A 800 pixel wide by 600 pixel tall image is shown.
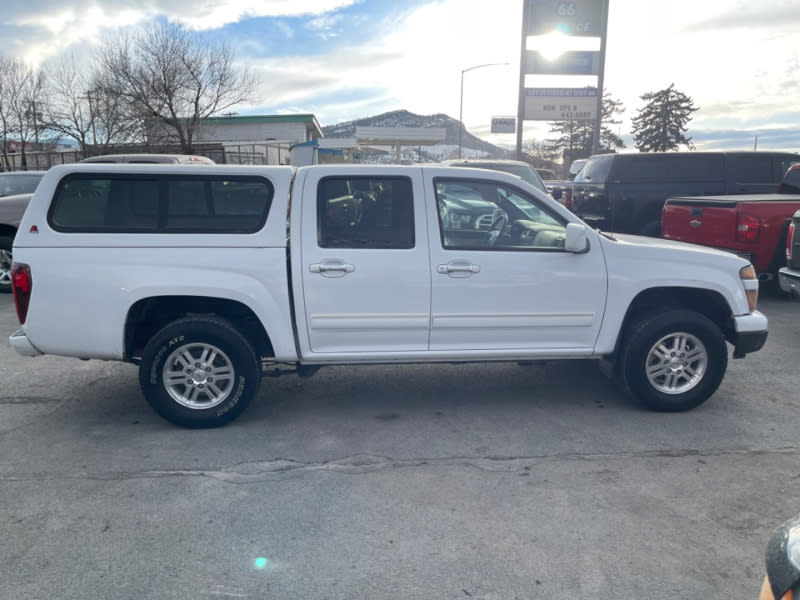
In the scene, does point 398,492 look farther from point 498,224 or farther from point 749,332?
→ point 749,332

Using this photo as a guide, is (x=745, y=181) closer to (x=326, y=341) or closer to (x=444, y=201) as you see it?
(x=444, y=201)

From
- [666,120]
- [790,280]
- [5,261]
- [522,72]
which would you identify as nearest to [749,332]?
[790,280]

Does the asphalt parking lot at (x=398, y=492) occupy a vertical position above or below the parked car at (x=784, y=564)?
below

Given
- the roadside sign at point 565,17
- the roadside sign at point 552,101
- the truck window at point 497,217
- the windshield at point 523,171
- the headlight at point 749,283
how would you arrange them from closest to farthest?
the truck window at point 497,217, the headlight at point 749,283, the windshield at point 523,171, the roadside sign at point 565,17, the roadside sign at point 552,101

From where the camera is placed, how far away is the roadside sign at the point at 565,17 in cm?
2181

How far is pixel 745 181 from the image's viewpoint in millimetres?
11227

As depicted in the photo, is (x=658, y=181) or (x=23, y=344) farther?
(x=658, y=181)

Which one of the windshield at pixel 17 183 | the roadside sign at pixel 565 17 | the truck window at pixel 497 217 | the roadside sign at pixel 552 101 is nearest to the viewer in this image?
the truck window at pixel 497 217

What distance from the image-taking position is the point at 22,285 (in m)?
4.28

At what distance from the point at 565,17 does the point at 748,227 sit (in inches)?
658

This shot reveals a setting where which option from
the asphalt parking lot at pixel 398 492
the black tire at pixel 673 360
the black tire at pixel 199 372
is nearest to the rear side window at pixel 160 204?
the black tire at pixel 199 372

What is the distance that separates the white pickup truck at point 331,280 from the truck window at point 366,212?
0.4 inches

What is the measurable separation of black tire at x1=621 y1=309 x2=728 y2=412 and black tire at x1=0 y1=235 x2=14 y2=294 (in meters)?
8.68

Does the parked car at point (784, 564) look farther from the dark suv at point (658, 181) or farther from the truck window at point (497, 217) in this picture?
the dark suv at point (658, 181)
